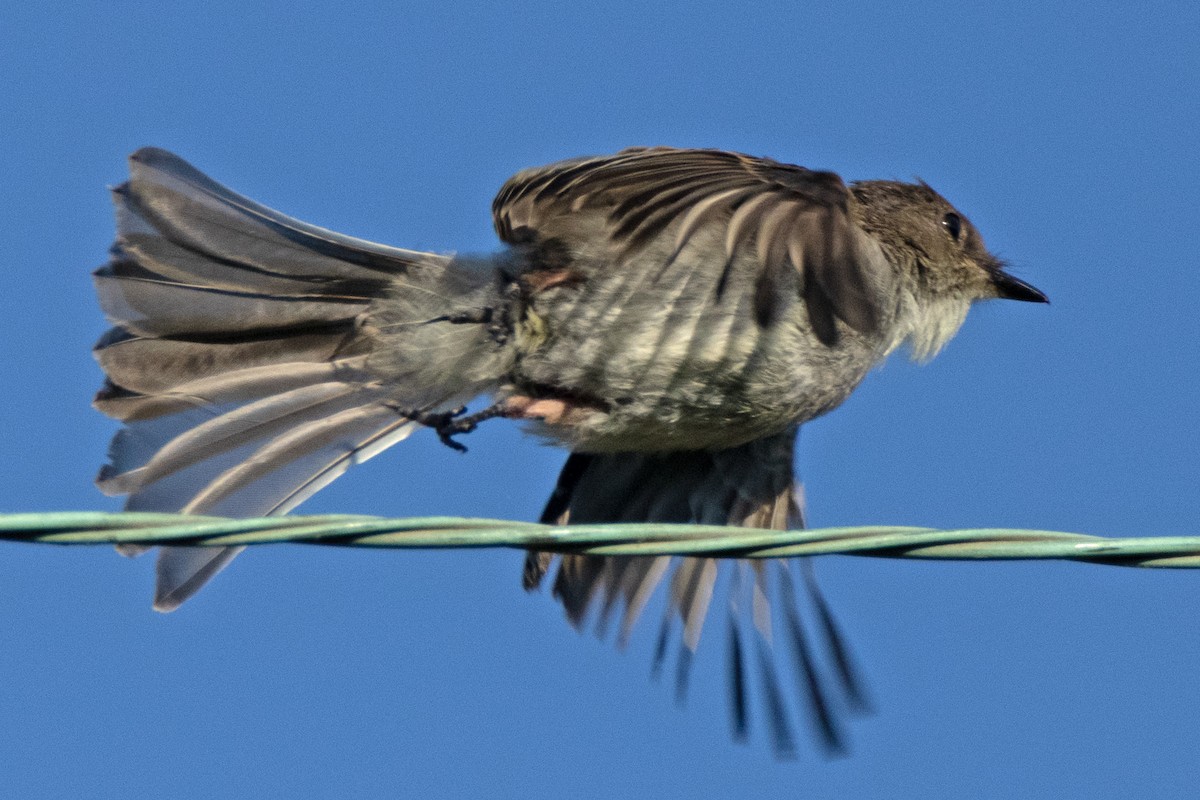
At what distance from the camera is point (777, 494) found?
266 inches

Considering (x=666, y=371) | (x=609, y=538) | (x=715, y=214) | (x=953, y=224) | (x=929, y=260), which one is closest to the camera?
(x=609, y=538)

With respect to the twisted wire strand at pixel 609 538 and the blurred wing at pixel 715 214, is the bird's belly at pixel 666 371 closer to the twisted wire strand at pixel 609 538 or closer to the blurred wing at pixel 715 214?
the blurred wing at pixel 715 214

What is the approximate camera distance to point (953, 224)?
273 inches

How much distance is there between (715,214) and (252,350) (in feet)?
6.22

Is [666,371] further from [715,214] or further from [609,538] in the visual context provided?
[609,538]

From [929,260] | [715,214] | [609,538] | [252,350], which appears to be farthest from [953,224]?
[609,538]

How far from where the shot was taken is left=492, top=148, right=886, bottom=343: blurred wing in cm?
484

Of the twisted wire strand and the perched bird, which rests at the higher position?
the perched bird

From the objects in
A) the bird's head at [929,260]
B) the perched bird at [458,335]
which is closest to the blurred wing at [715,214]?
the perched bird at [458,335]

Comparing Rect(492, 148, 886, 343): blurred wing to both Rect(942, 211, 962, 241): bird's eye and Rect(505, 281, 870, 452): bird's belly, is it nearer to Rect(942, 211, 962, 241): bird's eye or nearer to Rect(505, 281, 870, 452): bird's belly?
Rect(505, 281, 870, 452): bird's belly

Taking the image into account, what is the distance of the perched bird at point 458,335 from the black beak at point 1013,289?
738mm

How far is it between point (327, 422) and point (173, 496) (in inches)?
24.5

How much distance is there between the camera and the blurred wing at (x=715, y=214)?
4.84m

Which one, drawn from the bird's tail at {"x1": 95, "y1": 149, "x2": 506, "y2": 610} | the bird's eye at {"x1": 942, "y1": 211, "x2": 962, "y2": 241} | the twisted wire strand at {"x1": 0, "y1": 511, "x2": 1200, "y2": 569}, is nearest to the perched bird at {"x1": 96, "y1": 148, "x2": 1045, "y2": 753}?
the bird's tail at {"x1": 95, "y1": 149, "x2": 506, "y2": 610}
